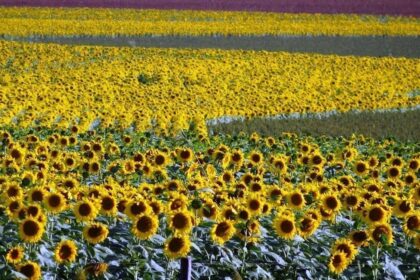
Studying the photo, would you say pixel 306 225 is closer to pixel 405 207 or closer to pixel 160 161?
pixel 405 207

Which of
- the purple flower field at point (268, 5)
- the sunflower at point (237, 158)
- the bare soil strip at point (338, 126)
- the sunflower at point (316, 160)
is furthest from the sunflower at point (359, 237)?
the purple flower field at point (268, 5)

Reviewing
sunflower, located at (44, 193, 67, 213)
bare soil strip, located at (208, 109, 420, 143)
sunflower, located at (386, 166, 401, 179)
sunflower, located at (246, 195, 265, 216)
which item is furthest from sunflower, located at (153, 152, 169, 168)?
bare soil strip, located at (208, 109, 420, 143)

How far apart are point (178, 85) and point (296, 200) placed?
15.5m

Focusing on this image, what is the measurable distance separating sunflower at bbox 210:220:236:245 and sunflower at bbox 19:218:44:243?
993mm

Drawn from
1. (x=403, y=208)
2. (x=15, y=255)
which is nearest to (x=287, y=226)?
(x=403, y=208)

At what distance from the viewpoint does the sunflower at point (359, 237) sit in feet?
16.8

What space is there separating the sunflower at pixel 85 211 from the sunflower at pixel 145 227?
341mm

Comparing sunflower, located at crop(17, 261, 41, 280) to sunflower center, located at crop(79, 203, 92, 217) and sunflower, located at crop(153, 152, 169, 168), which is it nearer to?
sunflower center, located at crop(79, 203, 92, 217)

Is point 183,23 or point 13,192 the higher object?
point 13,192

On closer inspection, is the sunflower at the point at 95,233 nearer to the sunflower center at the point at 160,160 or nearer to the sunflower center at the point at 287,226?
the sunflower center at the point at 287,226

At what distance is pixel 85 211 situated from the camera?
16.9ft

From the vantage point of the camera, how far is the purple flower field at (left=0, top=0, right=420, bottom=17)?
60781mm

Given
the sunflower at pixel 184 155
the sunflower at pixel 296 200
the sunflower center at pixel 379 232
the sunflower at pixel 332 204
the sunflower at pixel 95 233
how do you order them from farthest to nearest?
the sunflower at pixel 184 155, the sunflower at pixel 296 200, the sunflower at pixel 332 204, the sunflower center at pixel 379 232, the sunflower at pixel 95 233

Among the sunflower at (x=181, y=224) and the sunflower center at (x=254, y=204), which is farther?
the sunflower center at (x=254, y=204)
